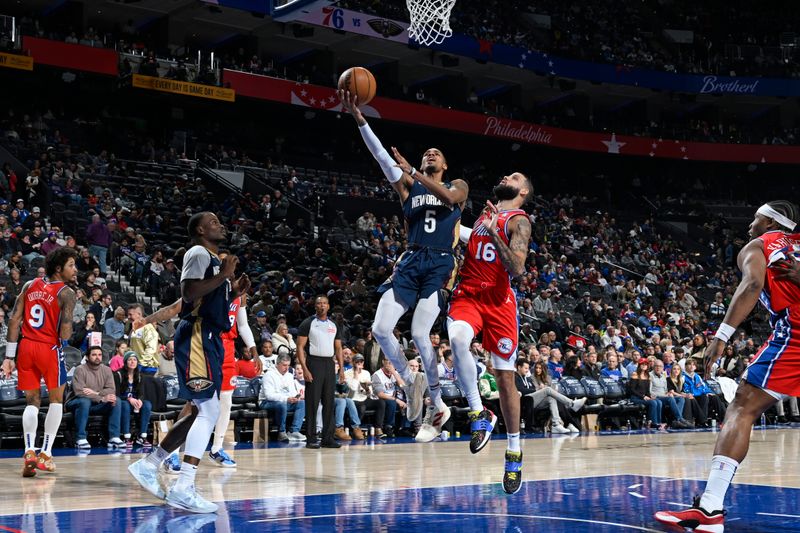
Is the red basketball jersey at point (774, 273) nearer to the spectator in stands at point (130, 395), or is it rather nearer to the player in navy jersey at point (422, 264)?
the player in navy jersey at point (422, 264)

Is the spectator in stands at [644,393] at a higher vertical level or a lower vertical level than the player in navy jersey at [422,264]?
lower

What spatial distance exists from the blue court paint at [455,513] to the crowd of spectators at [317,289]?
5.01 metres

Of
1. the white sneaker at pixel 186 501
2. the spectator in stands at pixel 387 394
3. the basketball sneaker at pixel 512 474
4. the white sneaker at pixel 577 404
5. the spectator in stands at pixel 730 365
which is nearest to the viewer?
the white sneaker at pixel 186 501

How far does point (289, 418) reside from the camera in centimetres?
1364

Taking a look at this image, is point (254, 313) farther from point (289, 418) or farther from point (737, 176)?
point (737, 176)

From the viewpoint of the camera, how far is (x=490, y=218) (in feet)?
21.6

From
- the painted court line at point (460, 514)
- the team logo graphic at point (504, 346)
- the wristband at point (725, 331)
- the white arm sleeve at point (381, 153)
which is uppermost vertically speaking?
the white arm sleeve at point (381, 153)

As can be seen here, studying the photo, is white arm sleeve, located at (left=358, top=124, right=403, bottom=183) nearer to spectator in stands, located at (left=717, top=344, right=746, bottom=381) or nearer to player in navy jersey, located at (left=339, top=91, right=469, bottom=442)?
player in navy jersey, located at (left=339, top=91, right=469, bottom=442)

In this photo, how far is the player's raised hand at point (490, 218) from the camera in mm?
6430

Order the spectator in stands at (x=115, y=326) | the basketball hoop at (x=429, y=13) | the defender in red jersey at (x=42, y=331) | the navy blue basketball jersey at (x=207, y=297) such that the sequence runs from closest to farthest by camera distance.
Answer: the navy blue basketball jersey at (x=207, y=297)
the defender in red jersey at (x=42, y=331)
the basketball hoop at (x=429, y=13)
the spectator in stands at (x=115, y=326)

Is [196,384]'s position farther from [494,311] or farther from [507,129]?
[507,129]

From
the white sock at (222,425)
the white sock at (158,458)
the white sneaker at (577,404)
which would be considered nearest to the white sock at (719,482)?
the white sock at (158,458)

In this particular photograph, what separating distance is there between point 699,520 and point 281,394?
820 cm

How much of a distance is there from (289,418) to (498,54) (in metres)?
19.8
